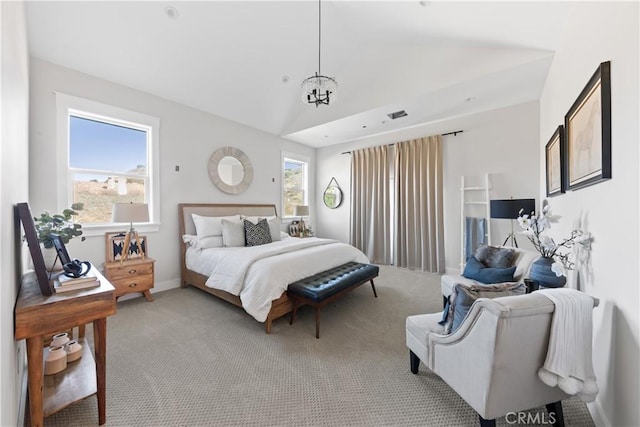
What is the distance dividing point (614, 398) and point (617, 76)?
1.57 m

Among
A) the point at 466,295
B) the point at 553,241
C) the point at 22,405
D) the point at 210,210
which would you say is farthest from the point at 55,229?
the point at 553,241

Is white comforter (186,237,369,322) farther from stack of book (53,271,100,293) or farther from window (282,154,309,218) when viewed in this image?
window (282,154,309,218)

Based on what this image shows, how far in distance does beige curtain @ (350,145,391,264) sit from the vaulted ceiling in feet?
3.22

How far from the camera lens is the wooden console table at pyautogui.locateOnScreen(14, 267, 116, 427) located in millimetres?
1168

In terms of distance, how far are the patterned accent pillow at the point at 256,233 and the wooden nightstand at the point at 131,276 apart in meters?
1.19

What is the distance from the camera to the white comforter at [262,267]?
2391 millimetres

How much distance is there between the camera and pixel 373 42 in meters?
3.62

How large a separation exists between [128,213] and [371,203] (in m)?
4.05

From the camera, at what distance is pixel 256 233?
364 centimetres

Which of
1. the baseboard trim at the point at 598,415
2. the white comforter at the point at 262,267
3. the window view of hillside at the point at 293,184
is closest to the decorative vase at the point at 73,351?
the white comforter at the point at 262,267

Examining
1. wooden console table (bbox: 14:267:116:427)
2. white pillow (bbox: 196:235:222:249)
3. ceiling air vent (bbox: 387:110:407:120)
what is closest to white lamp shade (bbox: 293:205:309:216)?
white pillow (bbox: 196:235:222:249)

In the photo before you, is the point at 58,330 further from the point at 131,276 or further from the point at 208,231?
the point at 208,231

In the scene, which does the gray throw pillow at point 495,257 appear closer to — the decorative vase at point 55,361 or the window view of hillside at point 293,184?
the decorative vase at point 55,361

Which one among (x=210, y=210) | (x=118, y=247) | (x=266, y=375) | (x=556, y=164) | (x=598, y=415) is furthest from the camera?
(x=210, y=210)
